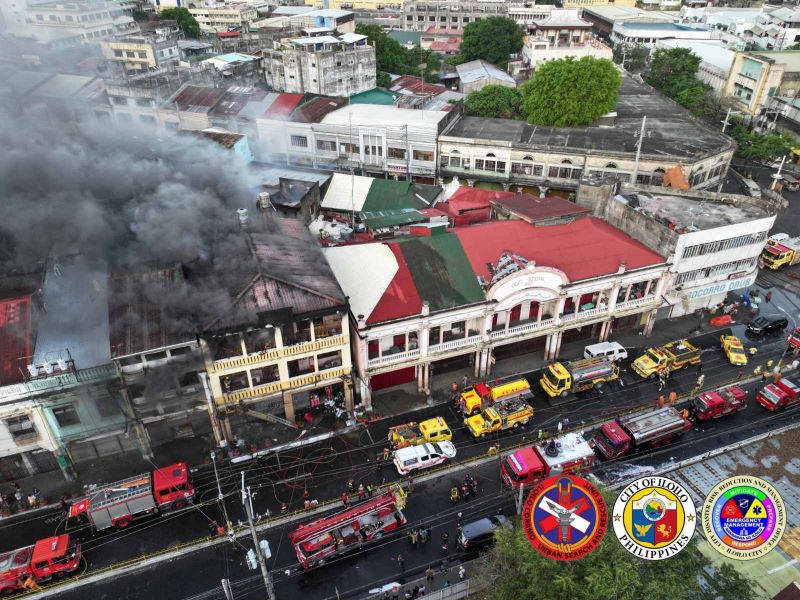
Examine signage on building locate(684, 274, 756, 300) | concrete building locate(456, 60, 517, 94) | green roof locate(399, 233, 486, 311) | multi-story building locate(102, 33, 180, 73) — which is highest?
multi-story building locate(102, 33, 180, 73)

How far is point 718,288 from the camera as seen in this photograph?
156ft

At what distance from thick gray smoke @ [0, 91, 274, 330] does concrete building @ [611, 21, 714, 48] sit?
382 ft

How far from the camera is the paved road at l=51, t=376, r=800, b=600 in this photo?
29.0 m

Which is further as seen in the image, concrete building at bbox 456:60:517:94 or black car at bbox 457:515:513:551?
concrete building at bbox 456:60:517:94

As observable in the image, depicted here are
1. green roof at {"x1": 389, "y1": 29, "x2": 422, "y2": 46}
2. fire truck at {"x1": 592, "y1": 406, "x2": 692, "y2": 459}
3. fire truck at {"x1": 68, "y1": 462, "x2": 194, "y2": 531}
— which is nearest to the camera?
fire truck at {"x1": 68, "y1": 462, "x2": 194, "y2": 531}

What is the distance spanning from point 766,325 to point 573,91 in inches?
1492

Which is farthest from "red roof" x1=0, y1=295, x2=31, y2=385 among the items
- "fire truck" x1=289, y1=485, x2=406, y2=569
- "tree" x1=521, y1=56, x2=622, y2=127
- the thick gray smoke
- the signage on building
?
"tree" x1=521, y1=56, x2=622, y2=127

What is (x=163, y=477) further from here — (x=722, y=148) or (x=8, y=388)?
(x=722, y=148)

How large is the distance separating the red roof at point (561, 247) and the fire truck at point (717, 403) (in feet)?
35.2

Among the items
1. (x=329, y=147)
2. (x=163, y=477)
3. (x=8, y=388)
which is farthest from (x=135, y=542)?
(x=329, y=147)

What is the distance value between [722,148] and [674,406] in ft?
130

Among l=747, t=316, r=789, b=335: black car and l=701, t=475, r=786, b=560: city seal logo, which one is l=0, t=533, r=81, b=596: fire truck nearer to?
l=701, t=475, r=786, b=560: city seal logo

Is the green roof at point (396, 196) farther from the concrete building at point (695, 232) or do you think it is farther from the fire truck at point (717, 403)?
the fire truck at point (717, 403)

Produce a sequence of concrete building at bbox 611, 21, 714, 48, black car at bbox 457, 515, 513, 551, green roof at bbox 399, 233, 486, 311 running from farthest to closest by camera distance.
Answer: concrete building at bbox 611, 21, 714, 48 → green roof at bbox 399, 233, 486, 311 → black car at bbox 457, 515, 513, 551
